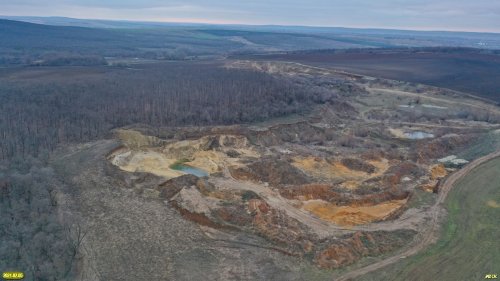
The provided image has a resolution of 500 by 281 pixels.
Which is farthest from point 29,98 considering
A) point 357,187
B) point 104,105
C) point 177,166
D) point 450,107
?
point 450,107

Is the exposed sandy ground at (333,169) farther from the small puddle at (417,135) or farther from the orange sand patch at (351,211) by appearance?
the small puddle at (417,135)

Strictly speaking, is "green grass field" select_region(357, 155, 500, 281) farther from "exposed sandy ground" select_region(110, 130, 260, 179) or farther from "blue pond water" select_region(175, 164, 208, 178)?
"blue pond water" select_region(175, 164, 208, 178)

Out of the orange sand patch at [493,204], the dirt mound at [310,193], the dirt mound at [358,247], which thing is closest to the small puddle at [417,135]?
the orange sand patch at [493,204]

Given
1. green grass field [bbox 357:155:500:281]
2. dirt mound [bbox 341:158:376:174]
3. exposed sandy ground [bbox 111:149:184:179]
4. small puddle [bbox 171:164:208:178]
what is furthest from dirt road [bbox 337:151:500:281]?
exposed sandy ground [bbox 111:149:184:179]

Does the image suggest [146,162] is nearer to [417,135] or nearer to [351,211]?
[351,211]
